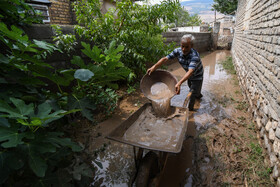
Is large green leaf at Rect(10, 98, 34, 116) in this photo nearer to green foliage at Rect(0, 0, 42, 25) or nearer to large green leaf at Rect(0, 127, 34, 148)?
large green leaf at Rect(0, 127, 34, 148)

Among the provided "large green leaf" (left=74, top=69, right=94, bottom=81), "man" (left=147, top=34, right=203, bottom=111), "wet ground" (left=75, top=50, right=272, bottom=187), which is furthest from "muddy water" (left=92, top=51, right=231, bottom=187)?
"large green leaf" (left=74, top=69, right=94, bottom=81)

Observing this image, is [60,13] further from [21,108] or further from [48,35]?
[21,108]

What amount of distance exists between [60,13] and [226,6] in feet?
85.9

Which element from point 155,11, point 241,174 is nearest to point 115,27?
point 155,11

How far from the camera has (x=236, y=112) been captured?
366 cm

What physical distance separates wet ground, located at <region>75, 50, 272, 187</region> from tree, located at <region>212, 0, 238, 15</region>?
25771mm

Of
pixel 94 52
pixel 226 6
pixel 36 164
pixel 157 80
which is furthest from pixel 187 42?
pixel 226 6

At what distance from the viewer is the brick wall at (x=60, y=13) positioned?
6372mm

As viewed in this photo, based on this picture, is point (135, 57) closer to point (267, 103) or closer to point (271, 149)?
point (267, 103)

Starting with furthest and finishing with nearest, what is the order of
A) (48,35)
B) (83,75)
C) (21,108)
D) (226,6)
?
(226,6), (48,35), (83,75), (21,108)

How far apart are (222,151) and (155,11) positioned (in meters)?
3.48

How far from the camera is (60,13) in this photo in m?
6.66

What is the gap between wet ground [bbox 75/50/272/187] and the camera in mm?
2074

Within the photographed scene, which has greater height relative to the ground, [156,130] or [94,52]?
[94,52]
